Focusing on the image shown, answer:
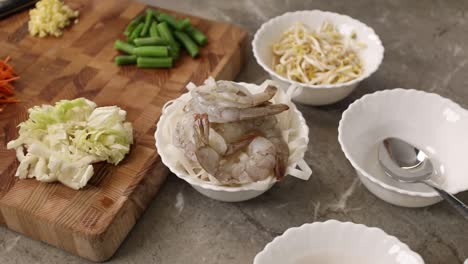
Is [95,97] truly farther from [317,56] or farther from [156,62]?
[317,56]

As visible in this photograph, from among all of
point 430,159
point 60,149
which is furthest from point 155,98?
point 430,159

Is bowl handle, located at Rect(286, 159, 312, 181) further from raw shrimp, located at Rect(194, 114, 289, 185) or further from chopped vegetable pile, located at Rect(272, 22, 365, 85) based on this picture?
chopped vegetable pile, located at Rect(272, 22, 365, 85)

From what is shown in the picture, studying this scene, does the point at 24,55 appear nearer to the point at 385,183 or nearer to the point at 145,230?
the point at 145,230

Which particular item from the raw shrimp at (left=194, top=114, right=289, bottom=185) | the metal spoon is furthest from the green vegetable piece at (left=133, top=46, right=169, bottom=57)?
the metal spoon

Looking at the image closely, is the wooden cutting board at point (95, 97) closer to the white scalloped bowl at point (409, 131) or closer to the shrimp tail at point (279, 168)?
the shrimp tail at point (279, 168)

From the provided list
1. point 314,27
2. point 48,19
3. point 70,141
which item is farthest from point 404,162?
point 48,19
